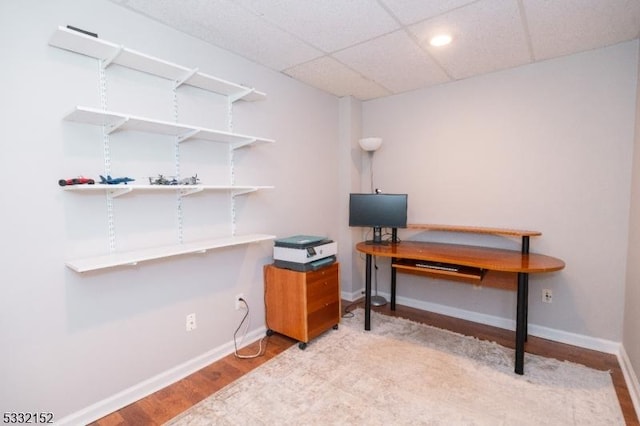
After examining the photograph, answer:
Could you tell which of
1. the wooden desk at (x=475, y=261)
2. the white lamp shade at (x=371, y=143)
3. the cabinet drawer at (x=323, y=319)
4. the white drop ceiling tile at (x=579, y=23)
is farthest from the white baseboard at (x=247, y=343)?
the white drop ceiling tile at (x=579, y=23)

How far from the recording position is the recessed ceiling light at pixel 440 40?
2234mm

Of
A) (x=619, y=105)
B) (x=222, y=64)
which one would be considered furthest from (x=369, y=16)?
(x=619, y=105)

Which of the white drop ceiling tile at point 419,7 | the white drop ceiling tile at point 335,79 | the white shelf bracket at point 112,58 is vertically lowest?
the white shelf bracket at point 112,58

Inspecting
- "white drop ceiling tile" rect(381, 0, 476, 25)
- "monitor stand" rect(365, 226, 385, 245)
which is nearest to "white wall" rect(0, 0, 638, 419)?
"monitor stand" rect(365, 226, 385, 245)

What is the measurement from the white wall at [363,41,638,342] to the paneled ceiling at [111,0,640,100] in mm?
247

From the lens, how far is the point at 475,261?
7.89 ft

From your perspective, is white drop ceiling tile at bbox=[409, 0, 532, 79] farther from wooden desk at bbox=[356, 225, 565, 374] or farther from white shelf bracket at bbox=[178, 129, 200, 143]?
white shelf bracket at bbox=[178, 129, 200, 143]

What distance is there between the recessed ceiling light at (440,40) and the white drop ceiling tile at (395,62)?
4.7 inches

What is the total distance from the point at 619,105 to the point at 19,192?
391 cm

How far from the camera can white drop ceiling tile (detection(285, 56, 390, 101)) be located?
9.07ft

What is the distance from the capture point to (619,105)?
2.39 m

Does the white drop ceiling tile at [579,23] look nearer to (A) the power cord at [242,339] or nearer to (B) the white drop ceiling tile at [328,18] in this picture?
(B) the white drop ceiling tile at [328,18]

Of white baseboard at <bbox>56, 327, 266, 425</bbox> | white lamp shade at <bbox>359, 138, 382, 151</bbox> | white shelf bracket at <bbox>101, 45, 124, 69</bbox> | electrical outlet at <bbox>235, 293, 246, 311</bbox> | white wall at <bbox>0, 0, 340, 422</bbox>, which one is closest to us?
white wall at <bbox>0, 0, 340, 422</bbox>

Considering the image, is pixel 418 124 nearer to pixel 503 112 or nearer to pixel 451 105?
pixel 451 105
